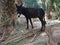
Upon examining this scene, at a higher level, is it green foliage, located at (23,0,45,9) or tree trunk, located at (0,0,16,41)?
green foliage, located at (23,0,45,9)

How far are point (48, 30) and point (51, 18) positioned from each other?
6533 mm

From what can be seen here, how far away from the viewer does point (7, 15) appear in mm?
6684

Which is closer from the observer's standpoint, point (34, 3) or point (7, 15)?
point (7, 15)

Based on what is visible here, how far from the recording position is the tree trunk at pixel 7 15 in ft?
21.7

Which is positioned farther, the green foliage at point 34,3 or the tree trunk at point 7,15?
A: the green foliage at point 34,3

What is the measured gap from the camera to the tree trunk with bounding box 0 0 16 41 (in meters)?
6.61

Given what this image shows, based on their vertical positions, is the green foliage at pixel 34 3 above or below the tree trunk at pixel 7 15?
above

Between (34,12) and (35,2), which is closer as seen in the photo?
(34,12)

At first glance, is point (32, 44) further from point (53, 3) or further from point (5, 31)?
point (53, 3)

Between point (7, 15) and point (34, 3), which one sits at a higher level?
point (34, 3)

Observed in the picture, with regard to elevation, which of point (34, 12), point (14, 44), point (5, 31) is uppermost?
point (34, 12)

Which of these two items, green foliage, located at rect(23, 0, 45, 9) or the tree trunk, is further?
green foliage, located at rect(23, 0, 45, 9)

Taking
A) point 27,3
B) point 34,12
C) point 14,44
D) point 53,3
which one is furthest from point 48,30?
point 27,3

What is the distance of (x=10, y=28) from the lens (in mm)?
6875
